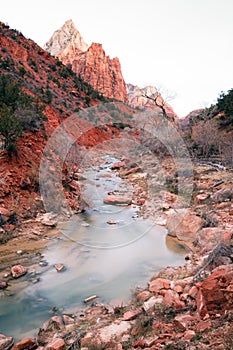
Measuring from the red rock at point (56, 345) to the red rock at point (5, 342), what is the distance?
80 centimetres

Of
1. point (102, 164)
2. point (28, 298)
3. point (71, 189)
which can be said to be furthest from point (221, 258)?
point (102, 164)

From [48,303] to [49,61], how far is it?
30.6 m

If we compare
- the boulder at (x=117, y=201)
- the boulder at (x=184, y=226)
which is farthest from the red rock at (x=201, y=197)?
the boulder at (x=117, y=201)

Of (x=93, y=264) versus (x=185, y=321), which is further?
(x=93, y=264)

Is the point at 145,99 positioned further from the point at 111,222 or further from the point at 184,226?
the point at 184,226

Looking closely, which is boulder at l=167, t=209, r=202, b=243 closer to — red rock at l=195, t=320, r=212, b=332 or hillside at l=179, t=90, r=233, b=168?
red rock at l=195, t=320, r=212, b=332

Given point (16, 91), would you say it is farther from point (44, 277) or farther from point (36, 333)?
point (36, 333)

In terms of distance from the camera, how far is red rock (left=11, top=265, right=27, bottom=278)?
7625 mm

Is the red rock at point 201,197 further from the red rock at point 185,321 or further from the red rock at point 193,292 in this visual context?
the red rock at point 185,321

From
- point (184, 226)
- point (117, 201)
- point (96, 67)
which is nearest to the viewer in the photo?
point (184, 226)

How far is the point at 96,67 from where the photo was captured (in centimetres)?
6450

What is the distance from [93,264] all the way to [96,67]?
61.2 m

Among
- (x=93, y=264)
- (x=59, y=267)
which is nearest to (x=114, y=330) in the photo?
(x=59, y=267)

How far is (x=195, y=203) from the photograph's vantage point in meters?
12.2
